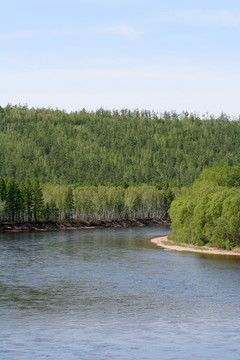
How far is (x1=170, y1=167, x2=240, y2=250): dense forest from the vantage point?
116562mm

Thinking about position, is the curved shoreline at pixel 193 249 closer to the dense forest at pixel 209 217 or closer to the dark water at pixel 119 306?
the dense forest at pixel 209 217

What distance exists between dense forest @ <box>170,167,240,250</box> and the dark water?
995cm

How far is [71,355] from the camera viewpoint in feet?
149

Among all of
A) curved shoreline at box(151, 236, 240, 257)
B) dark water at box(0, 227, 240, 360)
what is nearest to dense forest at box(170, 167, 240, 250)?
curved shoreline at box(151, 236, 240, 257)

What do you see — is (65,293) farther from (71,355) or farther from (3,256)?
(3,256)

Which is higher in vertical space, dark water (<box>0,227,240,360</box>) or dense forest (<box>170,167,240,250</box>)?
dense forest (<box>170,167,240,250</box>)

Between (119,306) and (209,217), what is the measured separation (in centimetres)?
6203

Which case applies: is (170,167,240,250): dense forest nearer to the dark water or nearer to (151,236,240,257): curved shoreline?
(151,236,240,257): curved shoreline

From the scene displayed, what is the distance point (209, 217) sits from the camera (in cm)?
12300

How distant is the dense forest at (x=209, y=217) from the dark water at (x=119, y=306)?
9.95 metres

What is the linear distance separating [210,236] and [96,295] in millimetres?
55329

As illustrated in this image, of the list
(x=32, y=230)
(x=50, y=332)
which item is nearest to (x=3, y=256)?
A: (x=50, y=332)

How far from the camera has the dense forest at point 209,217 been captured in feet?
382

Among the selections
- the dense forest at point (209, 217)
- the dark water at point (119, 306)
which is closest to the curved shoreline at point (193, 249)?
the dense forest at point (209, 217)
